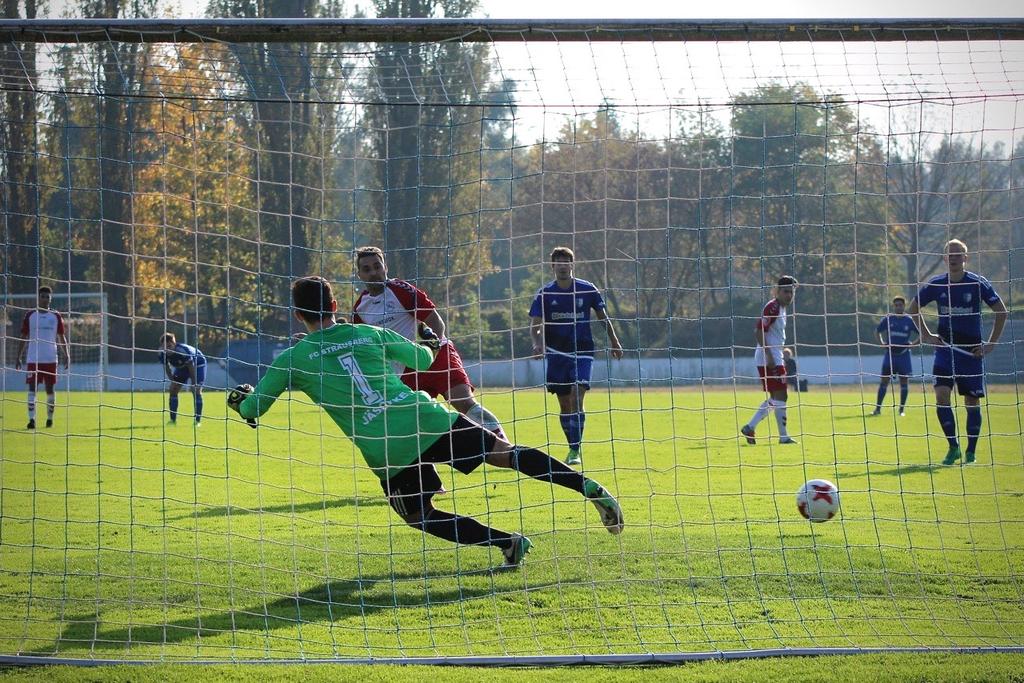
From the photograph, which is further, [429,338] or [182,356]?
[182,356]

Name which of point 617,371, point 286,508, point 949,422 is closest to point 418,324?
point 286,508

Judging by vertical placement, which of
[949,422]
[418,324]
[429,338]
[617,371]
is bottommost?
[949,422]

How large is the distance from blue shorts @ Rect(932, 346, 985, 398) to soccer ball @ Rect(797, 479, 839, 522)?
3.87 meters

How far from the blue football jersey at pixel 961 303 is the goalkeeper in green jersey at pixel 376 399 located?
546cm

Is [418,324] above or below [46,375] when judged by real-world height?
above

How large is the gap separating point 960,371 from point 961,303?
0.70 meters

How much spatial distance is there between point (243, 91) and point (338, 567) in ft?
9.37

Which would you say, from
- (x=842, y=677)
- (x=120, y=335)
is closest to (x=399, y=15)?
(x=842, y=677)

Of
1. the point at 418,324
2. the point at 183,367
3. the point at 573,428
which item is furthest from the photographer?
the point at 183,367

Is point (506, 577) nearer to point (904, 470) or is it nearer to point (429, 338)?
point (429, 338)

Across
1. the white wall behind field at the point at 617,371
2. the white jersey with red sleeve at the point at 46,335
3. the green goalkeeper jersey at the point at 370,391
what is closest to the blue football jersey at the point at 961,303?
the green goalkeeper jersey at the point at 370,391

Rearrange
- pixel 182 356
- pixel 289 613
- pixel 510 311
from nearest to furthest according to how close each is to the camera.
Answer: pixel 289 613, pixel 510 311, pixel 182 356

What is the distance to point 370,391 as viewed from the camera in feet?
17.4

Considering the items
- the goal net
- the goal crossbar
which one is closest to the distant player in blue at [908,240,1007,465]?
the goal net
